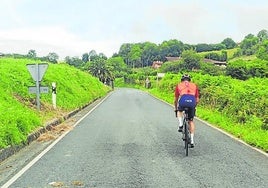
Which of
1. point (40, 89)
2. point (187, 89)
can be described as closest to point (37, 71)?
point (40, 89)

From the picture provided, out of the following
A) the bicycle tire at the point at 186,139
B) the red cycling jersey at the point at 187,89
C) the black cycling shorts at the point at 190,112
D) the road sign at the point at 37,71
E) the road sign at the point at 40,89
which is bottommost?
the bicycle tire at the point at 186,139

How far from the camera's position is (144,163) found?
8352 mm

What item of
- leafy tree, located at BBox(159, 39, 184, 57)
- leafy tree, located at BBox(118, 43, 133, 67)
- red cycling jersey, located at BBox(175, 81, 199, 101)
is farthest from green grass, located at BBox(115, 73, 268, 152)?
leafy tree, located at BBox(118, 43, 133, 67)

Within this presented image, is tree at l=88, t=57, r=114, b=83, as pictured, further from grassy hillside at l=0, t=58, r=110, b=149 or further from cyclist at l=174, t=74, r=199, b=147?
cyclist at l=174, t=74, r=199, b=147

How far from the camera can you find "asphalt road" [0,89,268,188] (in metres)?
6.82

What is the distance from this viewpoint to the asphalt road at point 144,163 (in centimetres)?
682

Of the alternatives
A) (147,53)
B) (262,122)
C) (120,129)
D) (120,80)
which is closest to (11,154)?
(120,129)

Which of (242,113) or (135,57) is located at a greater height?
(135,57)

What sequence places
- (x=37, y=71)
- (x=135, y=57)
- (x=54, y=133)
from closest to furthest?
(x=54, y=133) → (x=37, y=71) → (x=135, y=57)

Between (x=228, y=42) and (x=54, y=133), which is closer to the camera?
(x=54, y=133)

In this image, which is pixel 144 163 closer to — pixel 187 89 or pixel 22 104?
pixel 187 89

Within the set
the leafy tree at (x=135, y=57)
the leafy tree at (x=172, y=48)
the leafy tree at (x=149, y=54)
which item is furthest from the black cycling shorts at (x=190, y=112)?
the leafy tree at (x=172, y=48)

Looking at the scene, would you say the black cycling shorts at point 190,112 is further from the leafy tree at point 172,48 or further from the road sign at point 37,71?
the leafy tree at point 172,48

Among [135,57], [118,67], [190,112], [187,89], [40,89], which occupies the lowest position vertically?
[118,67]
